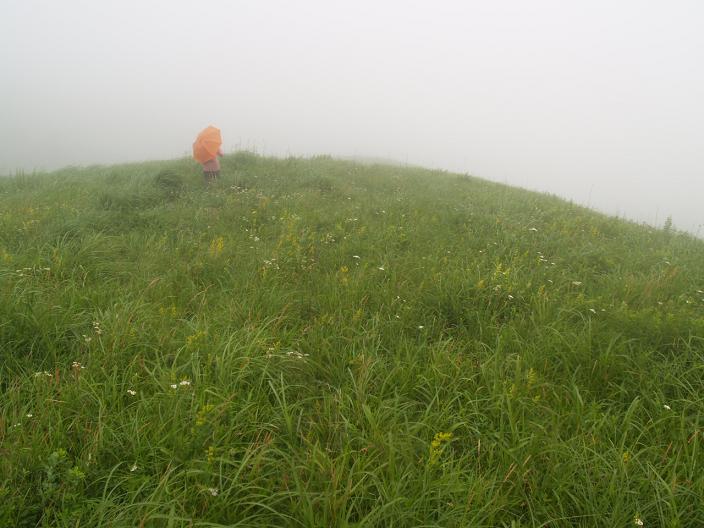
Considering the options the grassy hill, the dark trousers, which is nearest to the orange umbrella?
the dark trousers

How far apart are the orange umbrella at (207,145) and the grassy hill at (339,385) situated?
4.08 m

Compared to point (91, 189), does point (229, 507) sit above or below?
below

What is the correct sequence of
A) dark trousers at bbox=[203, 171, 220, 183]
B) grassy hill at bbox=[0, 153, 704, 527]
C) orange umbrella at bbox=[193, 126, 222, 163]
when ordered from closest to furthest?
1. grassy hill at bbox=[0, 153, 704, 527]
2. orange umbrella at bbox=[193, 126, 222, 163]
3. dark trousers at bbox=[203, 171, 220, 183]

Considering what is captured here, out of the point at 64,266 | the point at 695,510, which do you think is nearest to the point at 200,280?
the point at 64,266

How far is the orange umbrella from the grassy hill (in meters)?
4.08

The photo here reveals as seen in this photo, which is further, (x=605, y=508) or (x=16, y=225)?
(x=16, y=225)

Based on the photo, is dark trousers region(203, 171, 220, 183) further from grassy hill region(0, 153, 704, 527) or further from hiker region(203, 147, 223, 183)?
grassy hill region(0, 153, 704, 527)

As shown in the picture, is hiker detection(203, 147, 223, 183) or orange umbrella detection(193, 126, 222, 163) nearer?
orange umbrella detection(193, 126, 222, 163)

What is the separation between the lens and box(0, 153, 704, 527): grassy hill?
5.17ft

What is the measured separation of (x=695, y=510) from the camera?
5.31 feet

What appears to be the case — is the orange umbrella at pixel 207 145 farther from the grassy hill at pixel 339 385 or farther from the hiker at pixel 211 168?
the grassy hill at pixel 339 385

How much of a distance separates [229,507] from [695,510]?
200cm

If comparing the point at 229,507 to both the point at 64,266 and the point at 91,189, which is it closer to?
the point at 64,266

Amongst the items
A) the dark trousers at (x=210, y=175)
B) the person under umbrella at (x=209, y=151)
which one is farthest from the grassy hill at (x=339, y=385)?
the person under umbrella at (x=209, y=151)
